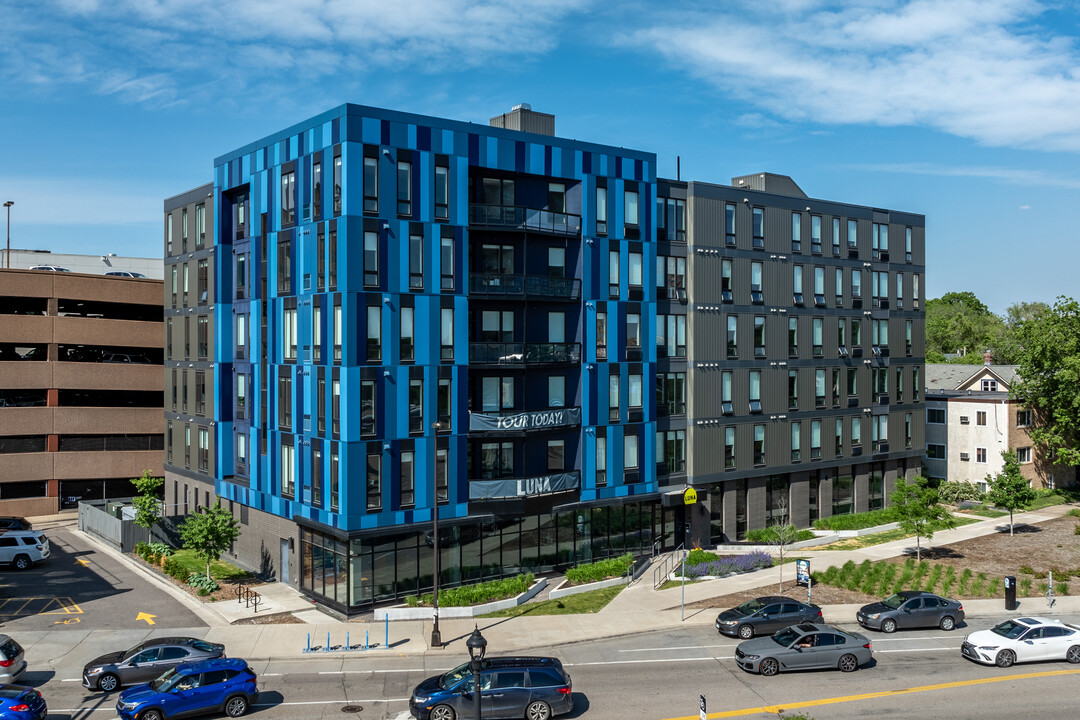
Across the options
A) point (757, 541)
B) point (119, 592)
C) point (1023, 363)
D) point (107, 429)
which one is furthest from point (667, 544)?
point (107, 429)

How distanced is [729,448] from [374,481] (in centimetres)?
Result: 2324

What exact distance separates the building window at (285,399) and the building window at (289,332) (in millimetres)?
764

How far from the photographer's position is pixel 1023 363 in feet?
222

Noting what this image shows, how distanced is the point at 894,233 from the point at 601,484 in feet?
103

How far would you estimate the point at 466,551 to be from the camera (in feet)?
137

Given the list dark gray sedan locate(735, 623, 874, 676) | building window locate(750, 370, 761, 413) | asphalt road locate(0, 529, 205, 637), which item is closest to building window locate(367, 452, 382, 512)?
asphalt road locate(0, 529, 205, 637)

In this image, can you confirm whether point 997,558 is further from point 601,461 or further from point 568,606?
point 568,606

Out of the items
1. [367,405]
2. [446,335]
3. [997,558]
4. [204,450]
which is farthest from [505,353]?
[997,558]

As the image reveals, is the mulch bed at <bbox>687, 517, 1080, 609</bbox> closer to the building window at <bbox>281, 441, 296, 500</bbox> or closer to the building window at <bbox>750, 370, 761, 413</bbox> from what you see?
the building window at <bbox>750, 370, 761, 413</bbox>

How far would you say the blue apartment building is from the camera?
127 feet

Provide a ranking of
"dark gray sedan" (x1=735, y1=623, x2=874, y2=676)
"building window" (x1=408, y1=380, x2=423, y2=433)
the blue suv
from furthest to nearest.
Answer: "building window" (x1=408, y1=380, x2=423, y2=433), "dark gray sedan" (x1=735, y1=623, x2=874, y2=676), the blue suv

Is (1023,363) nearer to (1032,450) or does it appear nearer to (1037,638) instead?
(1032,450)

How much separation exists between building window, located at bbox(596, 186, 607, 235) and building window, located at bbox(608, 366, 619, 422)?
23.9ft

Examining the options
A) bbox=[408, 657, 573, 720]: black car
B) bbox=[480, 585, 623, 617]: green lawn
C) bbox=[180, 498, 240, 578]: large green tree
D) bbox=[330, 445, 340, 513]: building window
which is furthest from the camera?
bbox=[180, 498, 240, 578]: large green tree
